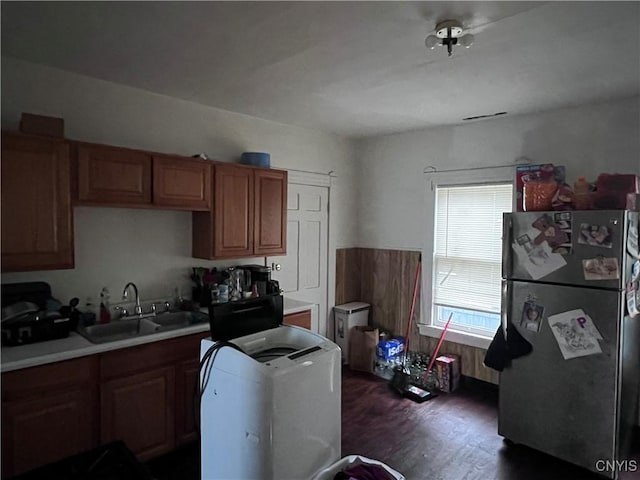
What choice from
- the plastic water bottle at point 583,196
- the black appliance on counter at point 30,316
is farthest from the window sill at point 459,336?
the black appliance on counter at point 30,316

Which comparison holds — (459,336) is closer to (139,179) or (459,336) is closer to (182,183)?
(182,183)

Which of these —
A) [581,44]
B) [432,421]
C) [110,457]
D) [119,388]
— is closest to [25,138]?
[119,388]

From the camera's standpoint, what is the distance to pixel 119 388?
237cm

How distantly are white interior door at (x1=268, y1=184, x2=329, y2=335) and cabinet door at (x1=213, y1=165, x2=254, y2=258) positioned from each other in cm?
63

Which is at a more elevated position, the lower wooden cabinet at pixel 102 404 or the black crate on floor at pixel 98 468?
the black crate on floor at pixel 98 468

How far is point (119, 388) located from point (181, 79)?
196 centimetres

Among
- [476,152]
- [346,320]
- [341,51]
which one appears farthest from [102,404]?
[476,152]

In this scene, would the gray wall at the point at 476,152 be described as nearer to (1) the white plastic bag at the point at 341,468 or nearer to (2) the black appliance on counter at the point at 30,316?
(1) the white plastic bag at the point at 341,468

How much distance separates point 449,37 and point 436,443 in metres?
2.64

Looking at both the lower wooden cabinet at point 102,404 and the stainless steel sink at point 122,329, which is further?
the stainless steel sink at point 122,329

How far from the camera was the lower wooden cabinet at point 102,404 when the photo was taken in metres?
2.04

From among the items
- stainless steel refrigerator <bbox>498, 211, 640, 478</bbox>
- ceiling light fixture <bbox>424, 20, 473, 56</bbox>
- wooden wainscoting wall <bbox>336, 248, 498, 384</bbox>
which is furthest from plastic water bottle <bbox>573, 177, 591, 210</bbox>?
wooden wainscoting wall <bbox>336, 248, 498, 384</bbox>

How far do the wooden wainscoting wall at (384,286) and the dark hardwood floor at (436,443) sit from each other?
0.58 metres

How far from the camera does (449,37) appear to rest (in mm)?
1976
